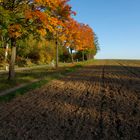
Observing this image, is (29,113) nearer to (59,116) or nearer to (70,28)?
(59,116)

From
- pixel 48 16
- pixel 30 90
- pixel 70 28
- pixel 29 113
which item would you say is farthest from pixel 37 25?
pixel 70 28

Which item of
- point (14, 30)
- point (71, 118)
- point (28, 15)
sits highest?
point (28, 15)

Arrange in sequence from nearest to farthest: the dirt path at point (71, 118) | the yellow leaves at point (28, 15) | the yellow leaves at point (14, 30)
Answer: the dirt path at point (71, 118), the yellow leaves at point (14, 30), the yellow leaves at point (28, 15)

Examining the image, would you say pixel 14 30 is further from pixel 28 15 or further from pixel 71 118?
pixel 71 118

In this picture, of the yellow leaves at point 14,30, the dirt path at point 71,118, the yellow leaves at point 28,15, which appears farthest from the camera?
the yellow leaves at point 28,15

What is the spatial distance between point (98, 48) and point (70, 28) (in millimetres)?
80414

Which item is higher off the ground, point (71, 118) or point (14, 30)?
point (14, 30)

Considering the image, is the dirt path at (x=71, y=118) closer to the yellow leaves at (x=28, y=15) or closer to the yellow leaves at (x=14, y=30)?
the yellow leaves at (x=14, y=30)

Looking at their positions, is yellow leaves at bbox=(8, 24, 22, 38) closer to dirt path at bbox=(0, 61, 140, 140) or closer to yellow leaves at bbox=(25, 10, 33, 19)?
yellow leaves at bbox=(25, 10, 33, 19)

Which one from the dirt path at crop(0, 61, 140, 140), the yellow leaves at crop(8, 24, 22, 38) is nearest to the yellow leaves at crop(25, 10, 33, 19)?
the yellow leaves at crop(8, 24, 22, 38)

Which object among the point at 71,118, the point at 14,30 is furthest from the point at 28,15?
the point at 71,118

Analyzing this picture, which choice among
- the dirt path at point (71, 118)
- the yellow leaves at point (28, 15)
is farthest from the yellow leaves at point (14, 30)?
the dirt path at point (71, 118)

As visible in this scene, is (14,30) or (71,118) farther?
(14,30)

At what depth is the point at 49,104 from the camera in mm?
13109
